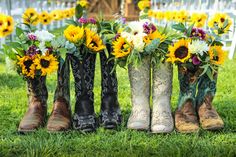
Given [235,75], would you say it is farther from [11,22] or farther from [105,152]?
[105,152]

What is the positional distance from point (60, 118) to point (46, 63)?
12.5 inches

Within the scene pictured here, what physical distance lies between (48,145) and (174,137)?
0.67m

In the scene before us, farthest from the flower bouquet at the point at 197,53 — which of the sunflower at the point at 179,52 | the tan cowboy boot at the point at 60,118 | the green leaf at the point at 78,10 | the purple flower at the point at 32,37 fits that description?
the purple flower at the point at 32,37

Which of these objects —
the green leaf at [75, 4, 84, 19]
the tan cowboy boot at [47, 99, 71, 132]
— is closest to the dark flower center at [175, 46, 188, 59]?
the green leaf at [75, 4, 84, 19]

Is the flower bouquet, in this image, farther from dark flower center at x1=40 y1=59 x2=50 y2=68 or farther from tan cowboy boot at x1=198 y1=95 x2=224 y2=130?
dark flower center at x1=40 y1=59 x2=50 y2=68

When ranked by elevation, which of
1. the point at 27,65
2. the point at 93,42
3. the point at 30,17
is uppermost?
the point at 30,17

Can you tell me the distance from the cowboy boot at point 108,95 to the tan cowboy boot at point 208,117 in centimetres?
48

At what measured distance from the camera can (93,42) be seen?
2.53m

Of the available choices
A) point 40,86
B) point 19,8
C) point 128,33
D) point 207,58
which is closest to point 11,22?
point 40,86

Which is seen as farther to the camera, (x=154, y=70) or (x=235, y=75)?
(x=235, y=75)

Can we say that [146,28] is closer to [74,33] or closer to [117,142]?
[74,33]

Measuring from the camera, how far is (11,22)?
401 centimetres

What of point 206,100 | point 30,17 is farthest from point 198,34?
point 30,17

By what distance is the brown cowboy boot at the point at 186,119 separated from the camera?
2520 mm
